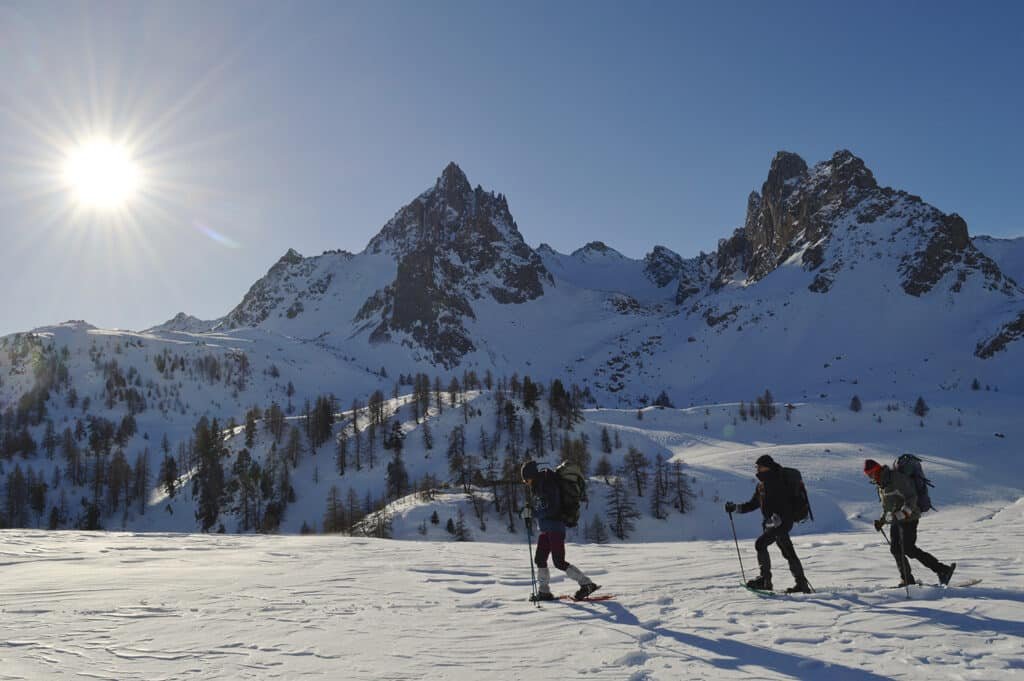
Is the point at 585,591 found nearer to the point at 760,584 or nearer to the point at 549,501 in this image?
the point at 549,501

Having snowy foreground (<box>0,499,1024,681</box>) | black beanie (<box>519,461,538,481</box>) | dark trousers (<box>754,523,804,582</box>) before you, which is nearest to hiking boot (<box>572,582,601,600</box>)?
snowy foreground (<box>0,499,1024,681</box>)

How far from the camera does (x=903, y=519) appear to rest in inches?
436

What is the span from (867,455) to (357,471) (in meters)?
85.6

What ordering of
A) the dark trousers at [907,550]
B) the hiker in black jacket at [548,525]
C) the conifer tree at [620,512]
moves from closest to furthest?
the dark trousers at [907,550]
the hiker in black jacket at [548,525]
the conifer tree at [620,512]

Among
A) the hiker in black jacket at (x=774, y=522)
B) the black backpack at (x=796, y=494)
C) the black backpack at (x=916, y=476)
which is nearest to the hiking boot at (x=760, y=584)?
the hiker in black jacket at (x=774, y=522)

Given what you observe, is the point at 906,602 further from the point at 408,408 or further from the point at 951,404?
the point at 951,404

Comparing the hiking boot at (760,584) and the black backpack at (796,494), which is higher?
the black backpack at (796,494)

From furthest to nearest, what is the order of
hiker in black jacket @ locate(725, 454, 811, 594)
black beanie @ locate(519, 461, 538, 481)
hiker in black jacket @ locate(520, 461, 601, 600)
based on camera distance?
black beanie @ locate(519, 461, 538, 481) < hiker in black jacket @ locate(520, 461, 601, 600) < hiker in black jacket @ locate(725, 454, 811, 594)

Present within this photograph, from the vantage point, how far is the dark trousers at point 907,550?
1076 centimetres

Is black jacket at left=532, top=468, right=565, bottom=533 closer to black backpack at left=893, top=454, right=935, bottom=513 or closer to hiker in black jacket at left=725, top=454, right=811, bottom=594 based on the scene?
hiker in black jacket at left=725, top=454, right=811, bottom=594

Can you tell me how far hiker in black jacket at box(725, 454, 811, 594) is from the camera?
35.7 feet

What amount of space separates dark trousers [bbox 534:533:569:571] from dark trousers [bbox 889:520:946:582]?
20.0 feet

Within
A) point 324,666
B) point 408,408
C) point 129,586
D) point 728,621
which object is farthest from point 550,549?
point 408,408

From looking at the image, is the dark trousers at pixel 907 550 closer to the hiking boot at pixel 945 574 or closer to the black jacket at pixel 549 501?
the hiking boot at pixel 945 574
